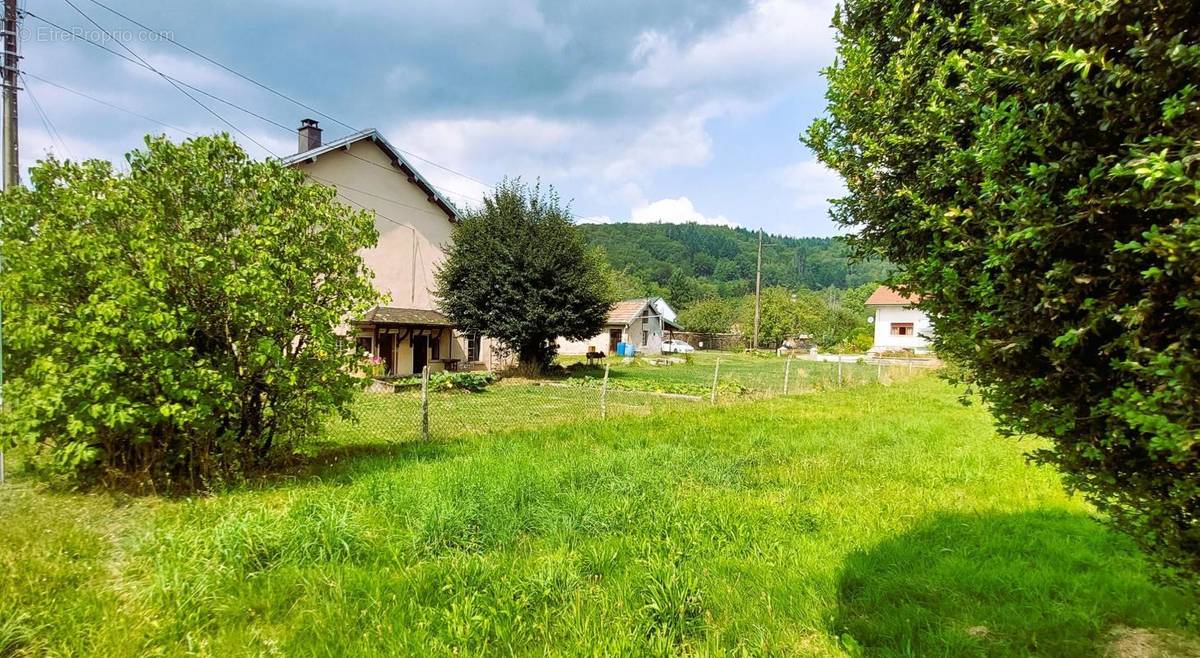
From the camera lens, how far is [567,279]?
19.0 meters

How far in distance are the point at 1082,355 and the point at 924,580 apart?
7.95 feet

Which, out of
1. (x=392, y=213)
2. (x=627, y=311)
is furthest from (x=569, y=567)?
(x=627, y=311)

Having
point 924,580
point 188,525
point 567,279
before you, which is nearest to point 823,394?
point 567,279

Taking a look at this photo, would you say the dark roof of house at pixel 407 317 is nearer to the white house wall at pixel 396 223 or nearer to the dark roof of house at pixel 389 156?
the white house wall at pixel 396 223

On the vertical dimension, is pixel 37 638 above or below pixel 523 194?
below

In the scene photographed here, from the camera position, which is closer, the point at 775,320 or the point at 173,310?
→ the point at 173,310

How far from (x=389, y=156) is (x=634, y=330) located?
24403 millimetres

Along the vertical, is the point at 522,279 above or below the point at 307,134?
below

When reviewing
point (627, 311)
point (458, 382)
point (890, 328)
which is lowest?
point (458, 382)

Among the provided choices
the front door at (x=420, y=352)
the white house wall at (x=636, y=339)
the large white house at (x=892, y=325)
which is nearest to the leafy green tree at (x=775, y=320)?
the large white house at (x=892, y=325)

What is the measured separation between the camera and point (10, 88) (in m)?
11.9

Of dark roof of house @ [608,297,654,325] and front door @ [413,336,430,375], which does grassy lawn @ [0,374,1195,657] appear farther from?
dark roof of house @ [608,297,654,325]

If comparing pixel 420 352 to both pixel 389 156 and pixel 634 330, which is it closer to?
pixel 389 156

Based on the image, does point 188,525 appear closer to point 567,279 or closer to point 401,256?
point 567,279
